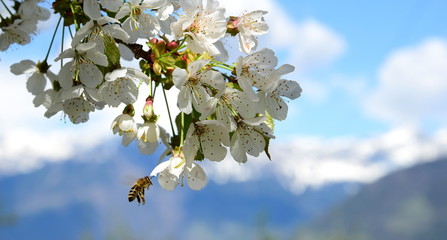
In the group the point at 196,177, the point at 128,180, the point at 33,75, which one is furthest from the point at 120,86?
the point at 128,180

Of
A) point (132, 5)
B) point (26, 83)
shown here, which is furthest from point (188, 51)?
point (26, 83)

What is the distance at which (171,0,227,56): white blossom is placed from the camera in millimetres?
1500

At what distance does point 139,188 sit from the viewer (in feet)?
7.68

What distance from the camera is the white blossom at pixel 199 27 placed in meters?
1.50

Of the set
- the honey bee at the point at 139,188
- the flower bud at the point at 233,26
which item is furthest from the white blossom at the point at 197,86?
the honey bee at the point at 139,188

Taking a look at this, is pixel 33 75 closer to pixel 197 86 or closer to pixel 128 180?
pixel 128 180

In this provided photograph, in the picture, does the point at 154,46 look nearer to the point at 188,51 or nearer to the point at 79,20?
the point at 188,51

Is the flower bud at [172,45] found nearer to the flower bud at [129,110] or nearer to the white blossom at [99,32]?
the white blossom at [99,32]

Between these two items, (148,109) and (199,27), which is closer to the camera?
(199,27)

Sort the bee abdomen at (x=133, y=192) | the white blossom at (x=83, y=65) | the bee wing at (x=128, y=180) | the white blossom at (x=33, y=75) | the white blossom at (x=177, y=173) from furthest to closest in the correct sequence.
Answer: the bee wing at (x=128, y=180) → the bee abdomen at (x=133, y=192) → the white blossom at (x=33, y=75) → the white blossom at (x=177, y=173) → the white blossom at (x=83, y=65)

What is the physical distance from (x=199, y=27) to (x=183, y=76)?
0.56ft

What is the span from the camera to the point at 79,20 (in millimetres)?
1718

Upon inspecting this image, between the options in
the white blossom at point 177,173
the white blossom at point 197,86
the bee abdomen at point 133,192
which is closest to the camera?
the white blossom at point 197,86

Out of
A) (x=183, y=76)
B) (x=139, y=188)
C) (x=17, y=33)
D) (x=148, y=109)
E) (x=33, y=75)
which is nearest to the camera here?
(x=183, y=76)
